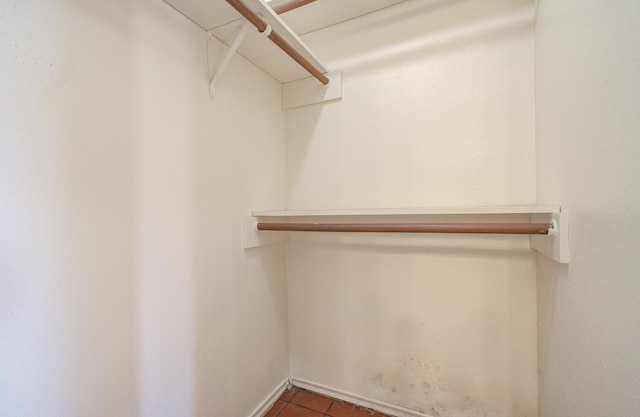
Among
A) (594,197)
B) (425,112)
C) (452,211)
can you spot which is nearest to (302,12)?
(425,112)

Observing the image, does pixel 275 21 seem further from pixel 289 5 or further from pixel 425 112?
pixel 425 112

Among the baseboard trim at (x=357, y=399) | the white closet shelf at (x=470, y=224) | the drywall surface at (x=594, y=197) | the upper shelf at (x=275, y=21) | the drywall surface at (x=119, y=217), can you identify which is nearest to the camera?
the drywall surface at (x=594, y=197)

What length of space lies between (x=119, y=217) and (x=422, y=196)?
4.18 ft

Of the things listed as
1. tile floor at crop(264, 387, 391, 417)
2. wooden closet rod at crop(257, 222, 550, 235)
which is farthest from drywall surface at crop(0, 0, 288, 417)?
wooden closet rod at crop(257, 222, 550, 235)

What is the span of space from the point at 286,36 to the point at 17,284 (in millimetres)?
1202

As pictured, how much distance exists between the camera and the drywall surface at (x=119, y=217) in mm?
626

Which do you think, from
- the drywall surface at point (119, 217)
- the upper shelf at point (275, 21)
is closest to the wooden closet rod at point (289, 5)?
the upper shelf at point (275, 21)

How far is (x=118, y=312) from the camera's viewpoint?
809 mm

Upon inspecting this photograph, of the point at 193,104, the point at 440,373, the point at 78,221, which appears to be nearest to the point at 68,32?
the point at 193,104

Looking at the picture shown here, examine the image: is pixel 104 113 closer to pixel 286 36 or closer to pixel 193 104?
pixel 193 104

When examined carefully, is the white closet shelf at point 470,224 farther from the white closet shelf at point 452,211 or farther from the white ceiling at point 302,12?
the white ceiling at point 302,12

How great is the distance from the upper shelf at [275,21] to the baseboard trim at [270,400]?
187 cm

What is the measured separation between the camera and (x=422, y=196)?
1.30 meters

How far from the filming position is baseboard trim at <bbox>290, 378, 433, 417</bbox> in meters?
1.36
